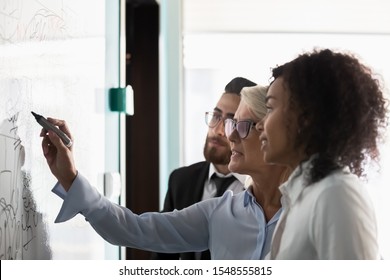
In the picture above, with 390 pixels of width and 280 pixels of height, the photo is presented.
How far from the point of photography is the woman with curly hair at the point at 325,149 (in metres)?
0.57

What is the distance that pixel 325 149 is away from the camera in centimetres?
62

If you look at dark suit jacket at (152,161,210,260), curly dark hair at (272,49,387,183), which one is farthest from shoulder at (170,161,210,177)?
curly dark hair at (272,49,387,183)

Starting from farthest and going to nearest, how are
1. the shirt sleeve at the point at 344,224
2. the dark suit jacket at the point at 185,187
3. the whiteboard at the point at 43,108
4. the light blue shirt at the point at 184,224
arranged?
the dark suit jacket at the point at 185,187
the light blue shirt at the point at 184,224
the whiteboard at the point at 43,108
the shirt sleeve at the point at 344,224

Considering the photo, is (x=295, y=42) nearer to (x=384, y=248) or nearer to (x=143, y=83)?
(x=384, y=248)

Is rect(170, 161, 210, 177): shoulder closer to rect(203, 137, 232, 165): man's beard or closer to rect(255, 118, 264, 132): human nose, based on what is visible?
rect(203, 137, 232, 165): man's beard

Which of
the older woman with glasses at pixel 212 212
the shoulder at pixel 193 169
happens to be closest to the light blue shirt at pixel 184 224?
the older woman with glasses at pixel 212 212

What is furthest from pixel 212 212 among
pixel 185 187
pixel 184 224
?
pixel 185 187

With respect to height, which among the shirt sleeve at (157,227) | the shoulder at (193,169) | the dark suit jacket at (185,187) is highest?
the shoulder at (193,169)

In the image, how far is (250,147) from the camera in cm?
74

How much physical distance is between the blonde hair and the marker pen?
25 centimetres

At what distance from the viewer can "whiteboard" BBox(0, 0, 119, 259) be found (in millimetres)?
670

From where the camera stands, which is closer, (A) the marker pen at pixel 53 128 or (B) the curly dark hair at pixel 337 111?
(B) the curly dark hair at pixel 337 111

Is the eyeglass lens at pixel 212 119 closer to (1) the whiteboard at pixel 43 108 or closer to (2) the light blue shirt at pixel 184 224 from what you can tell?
(2) the light blue shirt at pixel 184 224

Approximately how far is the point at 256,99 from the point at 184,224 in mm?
242
